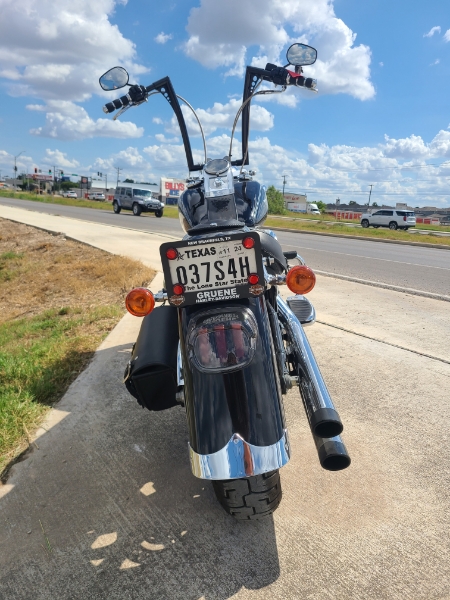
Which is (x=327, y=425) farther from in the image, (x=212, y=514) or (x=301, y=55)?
(x=301, y=55)

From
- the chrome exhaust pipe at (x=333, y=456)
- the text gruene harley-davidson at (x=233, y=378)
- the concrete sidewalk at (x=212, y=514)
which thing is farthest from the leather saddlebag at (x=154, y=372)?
the chrome exhaust pipe at (x=333, y=456)

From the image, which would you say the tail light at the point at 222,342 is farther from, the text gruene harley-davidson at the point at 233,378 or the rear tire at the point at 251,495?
the rear tire at the point at 251,495

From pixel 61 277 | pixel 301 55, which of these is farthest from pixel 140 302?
pixel 61 277

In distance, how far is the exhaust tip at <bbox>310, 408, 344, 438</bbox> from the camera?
1957 mm

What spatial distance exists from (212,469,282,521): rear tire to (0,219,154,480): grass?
1360 millimetres

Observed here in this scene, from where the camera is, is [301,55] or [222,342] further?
[301,55]

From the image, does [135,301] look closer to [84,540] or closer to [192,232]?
[192,232]

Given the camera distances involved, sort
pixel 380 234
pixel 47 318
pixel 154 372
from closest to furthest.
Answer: pixel 154 372 < pixel 47 318 < pixel 380 234

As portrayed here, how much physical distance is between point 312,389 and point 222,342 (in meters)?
0.60

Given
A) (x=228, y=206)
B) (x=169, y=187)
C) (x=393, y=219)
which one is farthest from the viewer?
(x=169, y=187)

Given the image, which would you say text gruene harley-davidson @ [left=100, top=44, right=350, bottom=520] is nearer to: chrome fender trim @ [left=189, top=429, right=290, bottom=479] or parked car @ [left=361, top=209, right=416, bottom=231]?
chrome fender trim @ [left=189, top=429, right=290, bottom=479]

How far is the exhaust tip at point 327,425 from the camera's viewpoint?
1.96 metres

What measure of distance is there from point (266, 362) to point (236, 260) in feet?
1.50

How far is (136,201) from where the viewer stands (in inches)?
1146
